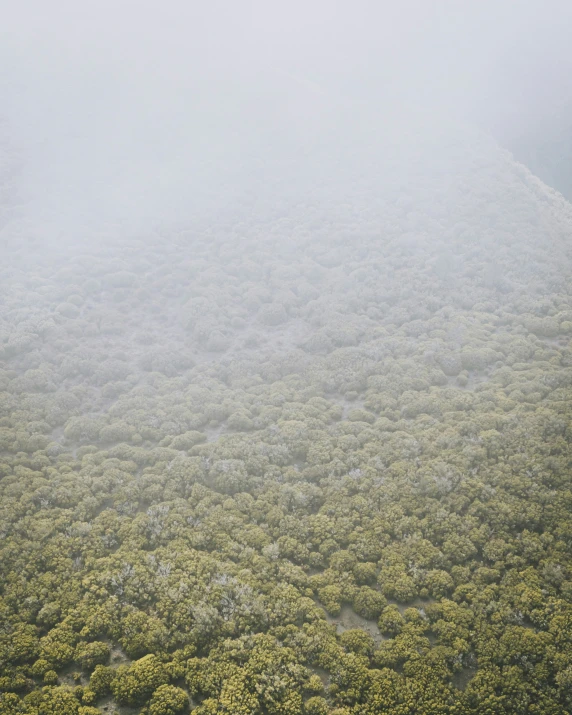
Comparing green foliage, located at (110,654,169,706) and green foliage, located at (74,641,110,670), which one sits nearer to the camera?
green foliage, located at (110,654,169,706)

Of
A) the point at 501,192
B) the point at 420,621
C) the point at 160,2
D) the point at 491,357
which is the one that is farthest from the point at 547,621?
Answer: the point at 160,2

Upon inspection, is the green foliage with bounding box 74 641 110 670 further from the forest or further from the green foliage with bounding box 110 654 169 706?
the green foliage with bounding box 110 654 169 706

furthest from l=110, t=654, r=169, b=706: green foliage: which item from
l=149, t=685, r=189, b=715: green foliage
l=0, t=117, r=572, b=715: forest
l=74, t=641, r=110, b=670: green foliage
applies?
l=74, t=641, r=110, b=670: green foliage

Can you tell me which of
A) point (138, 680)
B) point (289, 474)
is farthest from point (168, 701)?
point (289, 474)

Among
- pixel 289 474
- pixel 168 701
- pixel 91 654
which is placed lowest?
pixel 91 654

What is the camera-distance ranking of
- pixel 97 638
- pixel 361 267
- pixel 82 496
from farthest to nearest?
pixel 361 267 < pixel 82 496 < pixel 97 638

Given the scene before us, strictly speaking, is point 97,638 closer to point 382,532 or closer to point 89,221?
point 382,532

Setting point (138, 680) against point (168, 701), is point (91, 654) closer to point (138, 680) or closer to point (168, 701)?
point (138, 680)

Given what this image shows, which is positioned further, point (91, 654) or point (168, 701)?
point (91, 654)

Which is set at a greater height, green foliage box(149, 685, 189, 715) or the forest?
the forest
